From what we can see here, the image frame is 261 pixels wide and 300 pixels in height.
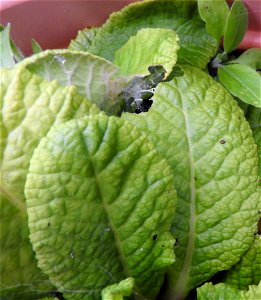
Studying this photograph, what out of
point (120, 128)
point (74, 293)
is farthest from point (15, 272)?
point (120, 128)

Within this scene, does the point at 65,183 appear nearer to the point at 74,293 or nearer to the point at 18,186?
the point at 18,186

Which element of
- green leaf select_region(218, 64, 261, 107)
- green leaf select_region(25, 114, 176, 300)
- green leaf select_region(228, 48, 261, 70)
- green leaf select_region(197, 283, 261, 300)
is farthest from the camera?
green leaf select_region(228, 48, 261, 70)

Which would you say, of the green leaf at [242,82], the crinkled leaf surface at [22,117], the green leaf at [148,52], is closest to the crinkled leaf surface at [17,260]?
the crinkled leaf surface at [22,117]

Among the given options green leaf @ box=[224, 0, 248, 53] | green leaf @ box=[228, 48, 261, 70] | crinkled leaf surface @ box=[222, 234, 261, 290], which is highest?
green leaf @ box=[224, 0, 248, 53]

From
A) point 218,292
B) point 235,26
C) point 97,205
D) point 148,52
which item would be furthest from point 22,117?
point 235,26

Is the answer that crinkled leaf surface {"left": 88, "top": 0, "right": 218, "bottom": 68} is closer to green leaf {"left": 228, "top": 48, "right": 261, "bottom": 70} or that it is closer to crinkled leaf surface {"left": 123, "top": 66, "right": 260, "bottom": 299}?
green leaf {"left": 228, "top": 48, "right": 261, "bottom": 70}

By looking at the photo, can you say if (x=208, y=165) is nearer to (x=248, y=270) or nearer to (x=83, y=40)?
(x=248, y=270)

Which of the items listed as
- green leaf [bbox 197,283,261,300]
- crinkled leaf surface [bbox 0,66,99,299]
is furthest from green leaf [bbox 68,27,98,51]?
green leaf [bbox 197,283,261,300]
